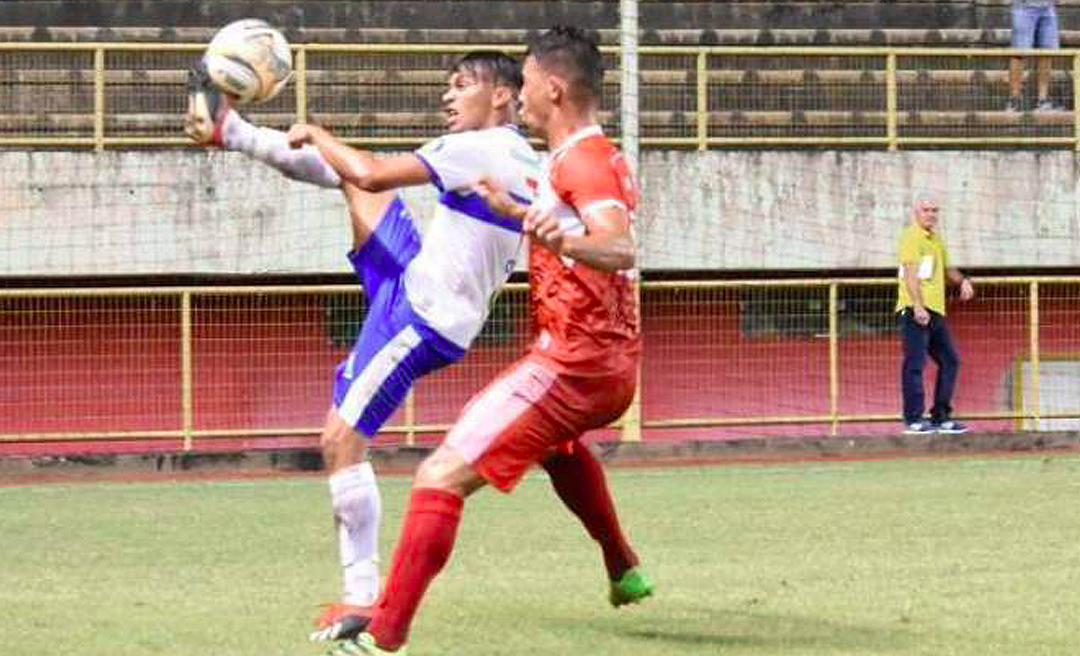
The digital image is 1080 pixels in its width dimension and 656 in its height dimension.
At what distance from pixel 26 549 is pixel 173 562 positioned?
117 centimetres

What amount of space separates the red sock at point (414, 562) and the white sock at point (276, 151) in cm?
122

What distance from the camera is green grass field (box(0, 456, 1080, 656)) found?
331 inches

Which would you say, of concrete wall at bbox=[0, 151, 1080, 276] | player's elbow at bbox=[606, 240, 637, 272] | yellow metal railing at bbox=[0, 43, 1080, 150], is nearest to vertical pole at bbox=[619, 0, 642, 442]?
yellow metal railing at bbox=[0, 43, 1080, 150]

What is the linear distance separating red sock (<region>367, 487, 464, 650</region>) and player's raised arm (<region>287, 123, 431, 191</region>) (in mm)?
1025

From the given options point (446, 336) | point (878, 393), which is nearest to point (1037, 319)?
point (878, 393)

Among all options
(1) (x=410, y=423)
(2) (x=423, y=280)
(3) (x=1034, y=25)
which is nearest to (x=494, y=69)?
(2) (x=423, y=280)

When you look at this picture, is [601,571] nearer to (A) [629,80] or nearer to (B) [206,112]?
(B) [206,112]

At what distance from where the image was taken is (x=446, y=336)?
867 cm

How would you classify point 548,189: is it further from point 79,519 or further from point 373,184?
point 79,519

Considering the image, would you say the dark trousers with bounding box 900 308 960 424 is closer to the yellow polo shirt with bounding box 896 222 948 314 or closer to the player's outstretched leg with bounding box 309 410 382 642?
the yellow polo shirt with bounding box 896 222 948 314

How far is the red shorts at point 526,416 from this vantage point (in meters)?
7.79

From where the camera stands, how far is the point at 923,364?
21.1 meters

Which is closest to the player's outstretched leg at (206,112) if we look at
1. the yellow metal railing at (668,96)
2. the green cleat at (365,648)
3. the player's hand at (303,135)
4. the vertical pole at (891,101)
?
the player's hand at (303,135)

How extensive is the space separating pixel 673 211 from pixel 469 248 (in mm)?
14007
